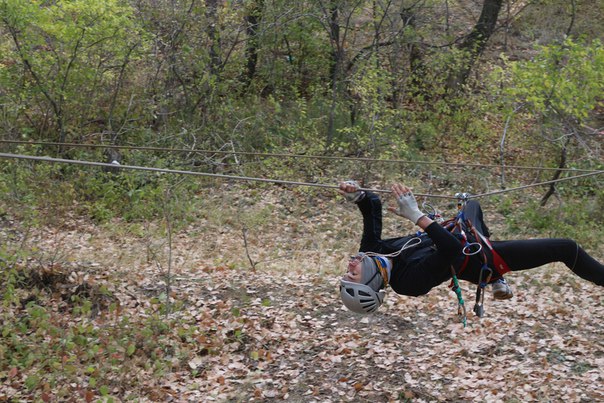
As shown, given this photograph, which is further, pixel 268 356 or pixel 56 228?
pixel 56 228

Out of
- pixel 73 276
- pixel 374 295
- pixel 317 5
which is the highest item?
pixel 317 5

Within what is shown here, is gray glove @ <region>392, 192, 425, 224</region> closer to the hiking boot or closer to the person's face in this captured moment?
the person's face

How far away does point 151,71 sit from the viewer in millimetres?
13398

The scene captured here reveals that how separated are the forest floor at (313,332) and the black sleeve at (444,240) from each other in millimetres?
2335

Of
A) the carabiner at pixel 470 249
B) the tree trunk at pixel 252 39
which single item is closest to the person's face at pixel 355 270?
the carabiner at pixel 470 249

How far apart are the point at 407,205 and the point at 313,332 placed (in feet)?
10.4

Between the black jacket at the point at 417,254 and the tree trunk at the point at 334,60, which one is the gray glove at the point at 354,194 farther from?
the tree trunk at the point at 334,60

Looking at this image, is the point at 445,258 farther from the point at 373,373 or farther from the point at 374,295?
the point at 373,373

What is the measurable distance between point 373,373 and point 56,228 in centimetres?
575

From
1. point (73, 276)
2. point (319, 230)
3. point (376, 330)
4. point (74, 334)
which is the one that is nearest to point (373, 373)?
point (376, 330)

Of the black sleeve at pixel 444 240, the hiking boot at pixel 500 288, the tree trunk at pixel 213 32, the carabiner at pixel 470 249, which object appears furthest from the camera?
the tree trunk at pixel 213 32

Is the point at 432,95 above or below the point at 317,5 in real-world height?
below

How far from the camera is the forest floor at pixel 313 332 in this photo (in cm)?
651

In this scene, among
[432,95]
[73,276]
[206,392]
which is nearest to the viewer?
[206,392]
